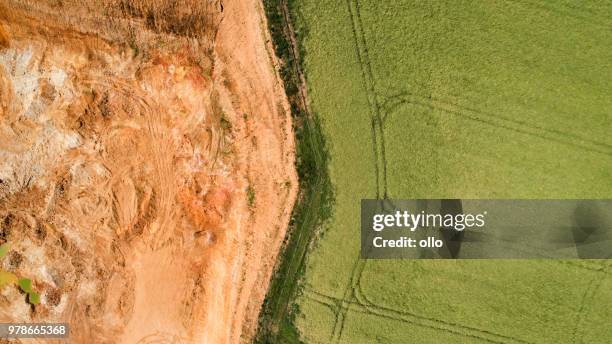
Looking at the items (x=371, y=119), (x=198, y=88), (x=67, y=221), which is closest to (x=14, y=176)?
(x=67, y=221)

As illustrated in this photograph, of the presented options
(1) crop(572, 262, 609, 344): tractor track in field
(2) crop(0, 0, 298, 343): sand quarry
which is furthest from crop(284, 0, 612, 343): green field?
(2) crop(0, 0, 298, 343): sand quarry

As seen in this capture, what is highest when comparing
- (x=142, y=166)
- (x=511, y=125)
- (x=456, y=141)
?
(x=511, y=125)

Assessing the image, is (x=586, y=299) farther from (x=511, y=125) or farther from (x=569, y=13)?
(x=569, y=13)

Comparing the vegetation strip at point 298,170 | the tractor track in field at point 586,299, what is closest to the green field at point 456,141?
the tractor track in field at point 586,299

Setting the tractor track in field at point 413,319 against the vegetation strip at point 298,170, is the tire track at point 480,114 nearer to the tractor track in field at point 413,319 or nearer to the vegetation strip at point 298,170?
the vegetation strip at point 298,170

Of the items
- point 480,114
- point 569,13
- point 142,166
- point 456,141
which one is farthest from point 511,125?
point 142,166
